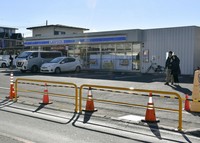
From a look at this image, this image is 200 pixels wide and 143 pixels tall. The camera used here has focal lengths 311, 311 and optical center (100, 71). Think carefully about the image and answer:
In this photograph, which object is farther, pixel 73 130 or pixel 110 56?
pixel 110 56

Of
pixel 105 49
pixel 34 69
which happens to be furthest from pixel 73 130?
pixel 105 49

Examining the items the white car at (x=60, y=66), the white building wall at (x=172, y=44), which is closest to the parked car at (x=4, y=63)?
the white car at (x=60, y=66)

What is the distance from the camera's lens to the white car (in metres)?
27.2

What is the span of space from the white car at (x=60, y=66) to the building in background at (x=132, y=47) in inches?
143

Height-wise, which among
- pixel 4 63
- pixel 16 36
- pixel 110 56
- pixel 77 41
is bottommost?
pixel 4 63

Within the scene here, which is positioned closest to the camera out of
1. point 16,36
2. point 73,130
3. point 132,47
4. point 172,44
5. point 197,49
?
point 73,130

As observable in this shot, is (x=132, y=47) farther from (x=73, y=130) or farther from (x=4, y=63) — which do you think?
(x=73, y=130)

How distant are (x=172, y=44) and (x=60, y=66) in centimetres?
987

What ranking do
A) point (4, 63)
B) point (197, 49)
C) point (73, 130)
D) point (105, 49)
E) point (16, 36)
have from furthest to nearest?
1. point (16, 36)
2. point (4, 63)
3. point (105, 49)
4. point (197, 49)
5. point (73, 130)

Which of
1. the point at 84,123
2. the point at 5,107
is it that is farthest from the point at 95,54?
the point at 84,123

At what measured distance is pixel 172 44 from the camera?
25.9m

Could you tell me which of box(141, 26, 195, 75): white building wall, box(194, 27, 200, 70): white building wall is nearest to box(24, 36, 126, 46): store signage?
box(141, 26, 195, 75): white building wall

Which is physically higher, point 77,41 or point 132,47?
point 77,41

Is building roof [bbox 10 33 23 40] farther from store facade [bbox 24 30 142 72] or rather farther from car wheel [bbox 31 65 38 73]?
car wheel [bbox 31 65 38 73]
